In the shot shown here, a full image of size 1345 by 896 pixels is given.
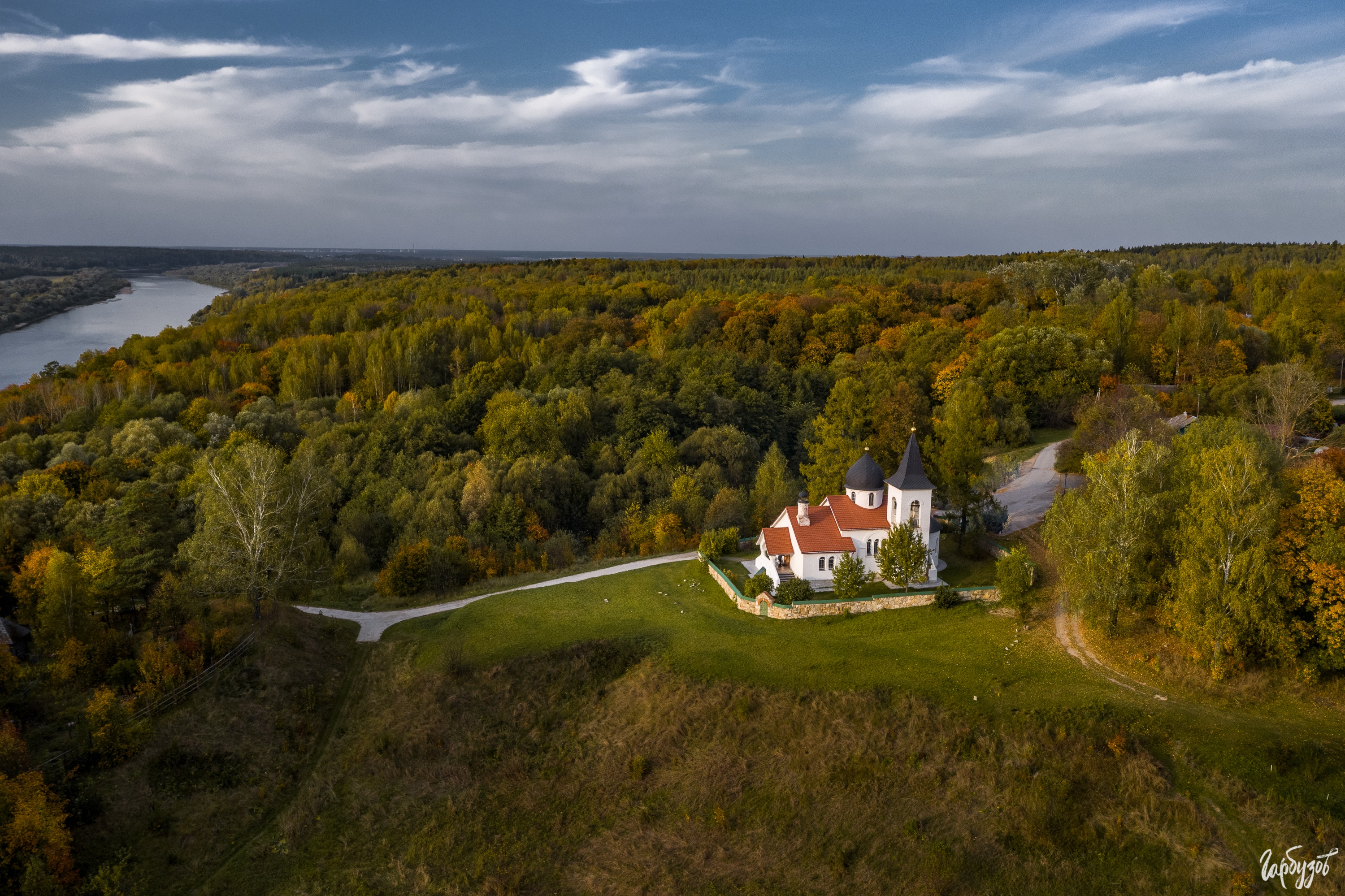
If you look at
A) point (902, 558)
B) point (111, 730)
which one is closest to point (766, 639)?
point (902, 558)

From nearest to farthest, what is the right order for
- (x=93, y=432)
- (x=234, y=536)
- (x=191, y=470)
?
(x=234, y=536) < (x=191, y=470) < (x=93, y=432)

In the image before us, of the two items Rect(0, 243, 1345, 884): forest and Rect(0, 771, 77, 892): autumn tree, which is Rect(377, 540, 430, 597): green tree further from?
Rect(0, 771, 77, 892): autumn tree

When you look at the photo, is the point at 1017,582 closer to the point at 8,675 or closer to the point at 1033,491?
the point at 1033,491

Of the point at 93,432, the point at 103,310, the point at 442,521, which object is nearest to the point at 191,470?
the point at 93,432

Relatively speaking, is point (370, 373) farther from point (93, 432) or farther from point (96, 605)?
point (96, 605)

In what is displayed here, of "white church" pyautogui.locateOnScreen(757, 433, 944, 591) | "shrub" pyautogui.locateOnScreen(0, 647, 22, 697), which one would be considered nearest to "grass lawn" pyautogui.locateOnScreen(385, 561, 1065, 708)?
"white church" pyautogui.locateOnScreen(757, 433, 944, 591)

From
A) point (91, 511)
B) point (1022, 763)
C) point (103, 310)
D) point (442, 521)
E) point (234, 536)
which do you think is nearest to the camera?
point (1022, 763)
